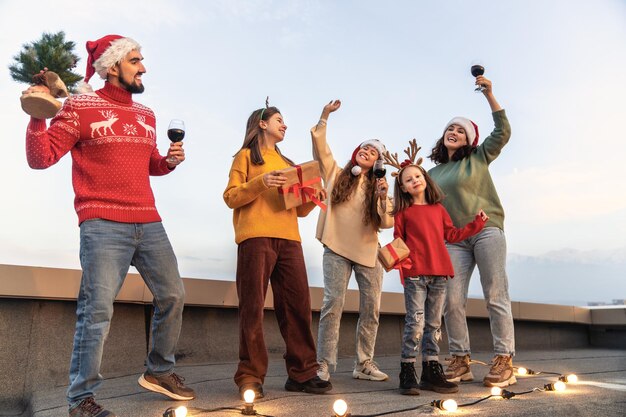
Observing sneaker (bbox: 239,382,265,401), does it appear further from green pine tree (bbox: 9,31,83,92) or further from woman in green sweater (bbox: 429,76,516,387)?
green pine tree (bbox: 9,31,83,92)

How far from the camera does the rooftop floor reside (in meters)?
2.33

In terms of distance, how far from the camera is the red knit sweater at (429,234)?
2955mm

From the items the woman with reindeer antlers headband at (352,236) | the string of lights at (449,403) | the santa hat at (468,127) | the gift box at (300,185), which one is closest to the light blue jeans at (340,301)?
the woman with reindeer antlers headband at (352,236)

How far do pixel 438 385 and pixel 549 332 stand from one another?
438cm

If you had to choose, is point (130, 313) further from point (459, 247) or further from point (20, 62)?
point (459, 247)

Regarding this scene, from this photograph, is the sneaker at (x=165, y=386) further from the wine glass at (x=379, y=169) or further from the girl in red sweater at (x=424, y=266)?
the wine glass at (x=379, y=169)

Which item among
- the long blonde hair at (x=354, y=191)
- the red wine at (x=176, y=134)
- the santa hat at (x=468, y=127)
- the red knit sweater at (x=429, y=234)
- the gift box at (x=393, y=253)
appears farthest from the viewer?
the santa hat at (x=468, y=127)

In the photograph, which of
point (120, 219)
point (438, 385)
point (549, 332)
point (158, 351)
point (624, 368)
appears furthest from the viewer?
point (549, 332)

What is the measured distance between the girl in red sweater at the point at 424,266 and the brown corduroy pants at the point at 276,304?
1.69 feet

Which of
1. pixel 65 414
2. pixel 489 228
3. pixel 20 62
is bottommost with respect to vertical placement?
pixel 65 414

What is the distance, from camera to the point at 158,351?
8.38 ft

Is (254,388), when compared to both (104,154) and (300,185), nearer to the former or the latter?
(300,185)

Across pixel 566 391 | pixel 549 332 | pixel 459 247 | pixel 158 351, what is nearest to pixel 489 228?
pixel 459 247

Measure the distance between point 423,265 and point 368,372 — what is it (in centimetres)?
88
